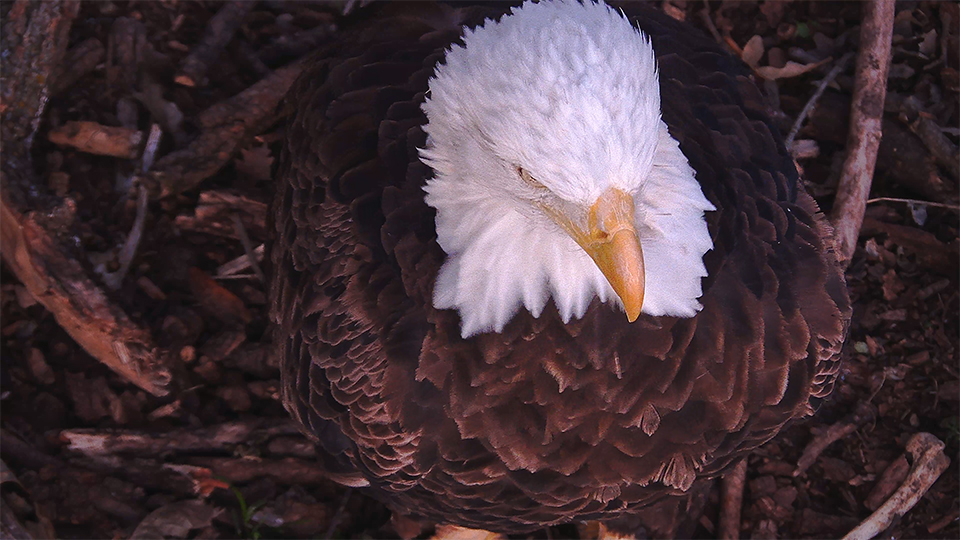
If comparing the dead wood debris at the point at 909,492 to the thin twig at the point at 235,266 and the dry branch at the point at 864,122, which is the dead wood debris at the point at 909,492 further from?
the thin twig at the point at 235,266

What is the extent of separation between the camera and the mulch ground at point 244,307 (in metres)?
3.19

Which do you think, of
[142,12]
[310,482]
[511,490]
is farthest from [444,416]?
[142,12]

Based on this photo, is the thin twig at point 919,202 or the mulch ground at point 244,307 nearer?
the mulch ground at point 244,307

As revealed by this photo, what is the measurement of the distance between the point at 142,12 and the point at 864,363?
3.52 m

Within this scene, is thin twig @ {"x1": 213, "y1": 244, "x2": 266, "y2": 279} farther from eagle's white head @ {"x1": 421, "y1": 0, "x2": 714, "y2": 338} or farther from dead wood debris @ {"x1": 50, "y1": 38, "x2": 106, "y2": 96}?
eagle's white head @ {"x1": 421, "y1": 0, "x2": 714, "y2": 338}

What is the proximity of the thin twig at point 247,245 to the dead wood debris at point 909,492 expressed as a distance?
2563 millimetres

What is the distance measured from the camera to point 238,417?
341 cm

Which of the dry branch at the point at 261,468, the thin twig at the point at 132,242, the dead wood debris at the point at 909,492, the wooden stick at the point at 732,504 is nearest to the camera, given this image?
the dead wood debris at the point at 909,492

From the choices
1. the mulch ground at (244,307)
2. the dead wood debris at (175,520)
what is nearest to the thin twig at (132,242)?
the mulch ground at (244,307)

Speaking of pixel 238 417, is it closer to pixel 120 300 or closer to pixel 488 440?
pixel 120 300

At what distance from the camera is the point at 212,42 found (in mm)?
3730

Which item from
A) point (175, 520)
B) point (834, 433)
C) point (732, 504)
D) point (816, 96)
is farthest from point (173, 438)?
point (816, 96)

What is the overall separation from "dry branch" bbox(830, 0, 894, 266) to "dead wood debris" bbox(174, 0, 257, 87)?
2722 millimetres

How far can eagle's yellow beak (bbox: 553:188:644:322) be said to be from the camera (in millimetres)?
1711
